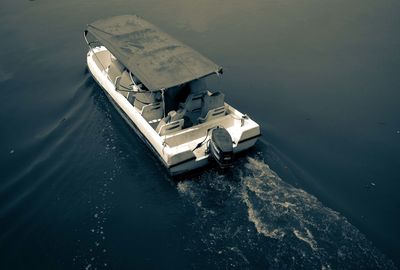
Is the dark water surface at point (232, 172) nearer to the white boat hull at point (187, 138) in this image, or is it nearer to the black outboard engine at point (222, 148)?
the white boat hull at point (187, 138)

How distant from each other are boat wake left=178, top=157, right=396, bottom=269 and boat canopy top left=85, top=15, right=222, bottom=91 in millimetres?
4625

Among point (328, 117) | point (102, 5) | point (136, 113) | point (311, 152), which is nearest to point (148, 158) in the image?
point (136, 113)

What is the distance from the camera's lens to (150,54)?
58.9 feet

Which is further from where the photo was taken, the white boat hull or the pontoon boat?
the pontoon boat

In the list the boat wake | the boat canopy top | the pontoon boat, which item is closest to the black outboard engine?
the pontoon boat

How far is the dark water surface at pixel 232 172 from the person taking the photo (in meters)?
12.8

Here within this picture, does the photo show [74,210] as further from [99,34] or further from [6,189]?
[99,34]

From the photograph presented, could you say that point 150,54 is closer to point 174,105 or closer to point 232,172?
point 174,105

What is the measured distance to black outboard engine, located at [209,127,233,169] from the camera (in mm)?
14594

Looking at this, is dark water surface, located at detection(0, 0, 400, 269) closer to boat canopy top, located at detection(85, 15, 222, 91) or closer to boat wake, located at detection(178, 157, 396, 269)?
boat wake, located at detection(178, 157, 396, 269)

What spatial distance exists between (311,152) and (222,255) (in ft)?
23.5

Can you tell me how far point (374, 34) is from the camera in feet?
91.0

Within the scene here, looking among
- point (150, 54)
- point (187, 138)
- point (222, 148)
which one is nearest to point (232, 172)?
point (222, 148)

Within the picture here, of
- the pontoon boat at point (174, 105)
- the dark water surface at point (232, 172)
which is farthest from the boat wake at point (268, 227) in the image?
the pontoon boat at point (174, 105)
